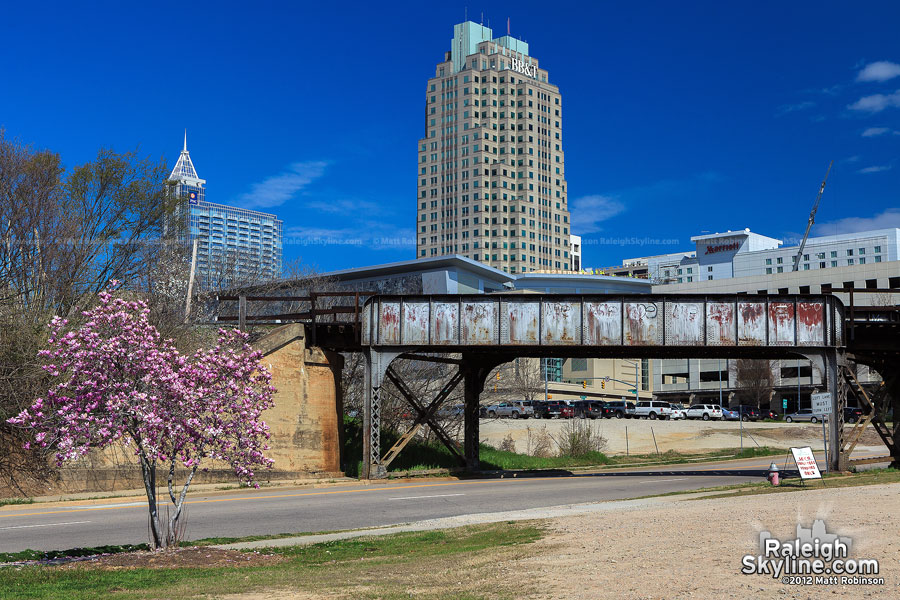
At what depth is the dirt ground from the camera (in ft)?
222

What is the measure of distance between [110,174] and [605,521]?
35.3m

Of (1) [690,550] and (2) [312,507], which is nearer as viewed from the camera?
(1) [690,550]

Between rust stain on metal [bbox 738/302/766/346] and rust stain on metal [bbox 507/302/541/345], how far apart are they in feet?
24.8

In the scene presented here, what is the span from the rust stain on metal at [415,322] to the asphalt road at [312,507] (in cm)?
532

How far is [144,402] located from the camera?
534 inches

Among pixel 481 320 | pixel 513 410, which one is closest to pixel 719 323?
pixel 481 320

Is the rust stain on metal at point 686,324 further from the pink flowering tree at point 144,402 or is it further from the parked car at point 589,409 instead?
the parked car at point 589,409

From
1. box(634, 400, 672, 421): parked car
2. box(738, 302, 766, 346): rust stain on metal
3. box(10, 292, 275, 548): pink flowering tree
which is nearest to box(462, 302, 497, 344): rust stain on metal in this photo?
box(738, 302, 766, 346): rust stain on metal

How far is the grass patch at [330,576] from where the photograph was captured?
10133 mm

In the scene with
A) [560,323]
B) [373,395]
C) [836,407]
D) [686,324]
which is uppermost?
[560,323]

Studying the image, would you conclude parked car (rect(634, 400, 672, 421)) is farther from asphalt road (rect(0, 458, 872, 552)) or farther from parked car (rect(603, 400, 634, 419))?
asphalt road (rect(0, 458, 872, 552))

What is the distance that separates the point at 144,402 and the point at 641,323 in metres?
Answer: 23.4

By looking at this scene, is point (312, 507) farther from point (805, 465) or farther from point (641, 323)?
point (641, 323)

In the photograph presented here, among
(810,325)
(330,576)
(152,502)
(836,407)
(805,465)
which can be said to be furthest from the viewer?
(810,325)
